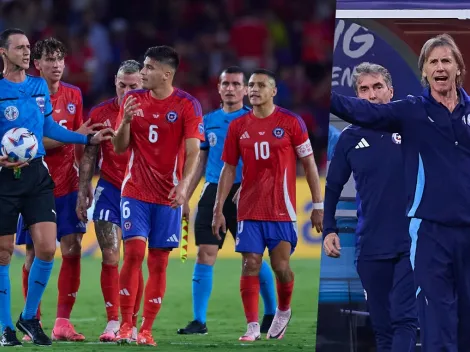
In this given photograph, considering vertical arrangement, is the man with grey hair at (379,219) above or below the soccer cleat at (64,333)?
above

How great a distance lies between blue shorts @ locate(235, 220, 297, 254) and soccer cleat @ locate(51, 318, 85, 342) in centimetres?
148

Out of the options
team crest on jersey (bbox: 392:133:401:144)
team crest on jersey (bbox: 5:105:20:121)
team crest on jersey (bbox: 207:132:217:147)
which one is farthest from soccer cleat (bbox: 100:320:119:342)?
team crest on jersey (bbox: 392:133:401:144)

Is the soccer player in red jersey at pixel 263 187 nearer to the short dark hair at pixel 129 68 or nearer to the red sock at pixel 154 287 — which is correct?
the red sock at pixel 154 287

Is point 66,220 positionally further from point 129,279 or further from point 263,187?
point 263,187

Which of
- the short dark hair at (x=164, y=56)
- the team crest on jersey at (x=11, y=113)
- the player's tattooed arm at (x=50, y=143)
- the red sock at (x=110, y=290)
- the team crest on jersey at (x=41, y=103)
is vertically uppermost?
the short dark hair at (x=164, y=56)

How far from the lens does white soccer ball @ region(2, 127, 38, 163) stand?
877cm

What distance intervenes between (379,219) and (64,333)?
11.2 feet

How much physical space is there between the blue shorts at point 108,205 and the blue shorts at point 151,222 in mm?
425

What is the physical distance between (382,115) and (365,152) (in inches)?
41.2

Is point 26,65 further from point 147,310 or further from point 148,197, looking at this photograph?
point 147,310

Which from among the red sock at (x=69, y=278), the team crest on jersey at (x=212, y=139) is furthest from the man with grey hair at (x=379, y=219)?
the team crest on jersey at (x=212, y=139)

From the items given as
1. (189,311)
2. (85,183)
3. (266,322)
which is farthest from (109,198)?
(189,311)

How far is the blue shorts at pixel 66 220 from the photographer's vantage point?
9977 millimetres

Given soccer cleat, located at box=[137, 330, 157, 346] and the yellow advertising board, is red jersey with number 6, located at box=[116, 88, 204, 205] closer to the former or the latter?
soccer cleat, located at box=[137, 330, 157, 346]
